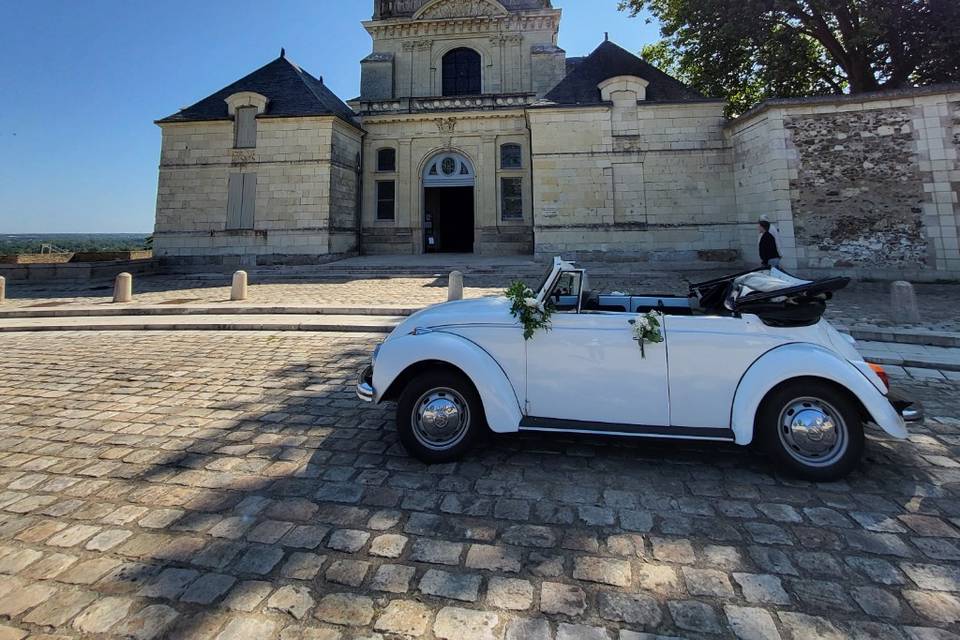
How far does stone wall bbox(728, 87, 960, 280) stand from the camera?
1233cm

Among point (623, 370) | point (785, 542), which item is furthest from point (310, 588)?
point (785, 542)

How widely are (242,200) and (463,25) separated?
1587 cm

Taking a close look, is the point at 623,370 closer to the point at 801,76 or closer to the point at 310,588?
the point at 310,588

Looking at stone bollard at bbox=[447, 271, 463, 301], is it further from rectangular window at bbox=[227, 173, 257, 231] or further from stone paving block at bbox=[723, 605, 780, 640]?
rectangular window at bbox=[227, 173, 257, 231]

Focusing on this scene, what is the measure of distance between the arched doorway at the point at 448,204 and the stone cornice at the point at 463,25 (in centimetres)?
827

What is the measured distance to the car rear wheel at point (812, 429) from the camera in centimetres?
274

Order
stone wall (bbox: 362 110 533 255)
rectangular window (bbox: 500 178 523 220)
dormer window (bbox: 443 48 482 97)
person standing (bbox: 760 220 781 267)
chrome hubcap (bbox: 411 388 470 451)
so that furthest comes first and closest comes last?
1. dormer window (bbox: 443 48 482 97)
2. rectangular window (bbox: 500 178 523 220)
3. stone wall (bbox: 362 110 533 255)
4. person standing (bbox: 760 220 781 267)
5. chrome hubcap (bbox: 411 388 470 451)

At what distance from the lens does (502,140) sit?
71.6 feet

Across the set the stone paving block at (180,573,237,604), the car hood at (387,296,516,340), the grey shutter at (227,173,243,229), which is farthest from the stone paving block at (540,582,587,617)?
the grey shutter at (227,173,243,229)

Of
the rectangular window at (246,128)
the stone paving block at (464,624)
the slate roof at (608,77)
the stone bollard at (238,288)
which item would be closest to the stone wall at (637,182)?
the slate roof at (608,77)

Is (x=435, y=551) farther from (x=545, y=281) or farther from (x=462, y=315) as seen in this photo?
(x=545, y=281)

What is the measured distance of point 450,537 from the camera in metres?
2.29

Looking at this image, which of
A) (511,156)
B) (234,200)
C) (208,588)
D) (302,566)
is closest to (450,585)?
(302,566)

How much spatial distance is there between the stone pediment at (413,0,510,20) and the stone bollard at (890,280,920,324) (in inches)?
949
